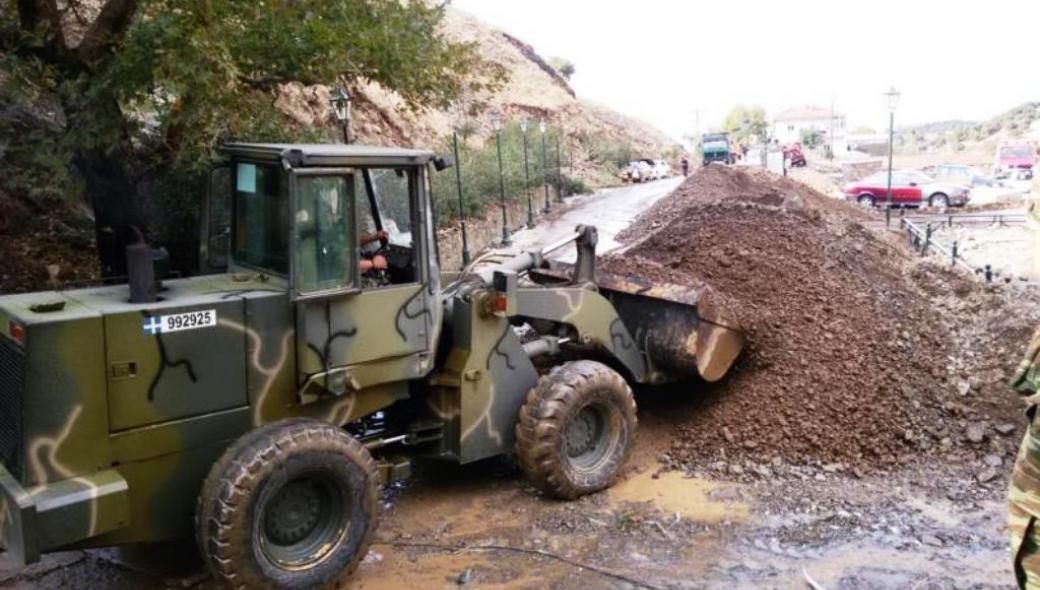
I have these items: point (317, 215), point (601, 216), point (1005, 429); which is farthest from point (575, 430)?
point (601, 216)

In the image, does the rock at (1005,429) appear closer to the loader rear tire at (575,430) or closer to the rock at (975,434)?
the rock at (975,434)

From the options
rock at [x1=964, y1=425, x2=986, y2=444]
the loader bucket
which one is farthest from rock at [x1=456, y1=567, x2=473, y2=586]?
rock at [x1=964, y1=425, x2=986, y2=444]

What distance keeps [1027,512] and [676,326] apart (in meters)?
4.71

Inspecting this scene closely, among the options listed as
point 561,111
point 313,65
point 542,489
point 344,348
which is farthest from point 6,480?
point 561,111

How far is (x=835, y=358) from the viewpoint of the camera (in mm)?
8008

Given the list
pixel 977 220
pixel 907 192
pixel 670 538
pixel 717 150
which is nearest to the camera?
pixel 670 538

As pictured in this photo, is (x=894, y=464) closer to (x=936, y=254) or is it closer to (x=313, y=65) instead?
(x=313, y=65)

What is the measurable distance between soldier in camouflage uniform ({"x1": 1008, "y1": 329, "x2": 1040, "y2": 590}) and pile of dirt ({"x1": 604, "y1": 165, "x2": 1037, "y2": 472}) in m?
4.23

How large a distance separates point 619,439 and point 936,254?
37.5 ft

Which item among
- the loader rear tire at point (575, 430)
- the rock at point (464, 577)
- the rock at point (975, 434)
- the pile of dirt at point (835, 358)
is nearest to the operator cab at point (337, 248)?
the loader rear tire at point (575, 430)

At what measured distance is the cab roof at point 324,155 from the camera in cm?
538

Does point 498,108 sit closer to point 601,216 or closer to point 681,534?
point 601,216

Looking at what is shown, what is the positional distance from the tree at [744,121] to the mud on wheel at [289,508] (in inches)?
3747

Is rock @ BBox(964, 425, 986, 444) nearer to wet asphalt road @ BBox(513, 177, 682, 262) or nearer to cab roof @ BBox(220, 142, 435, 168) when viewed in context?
cab roof @ BBox(220, 142, 435, 168)
